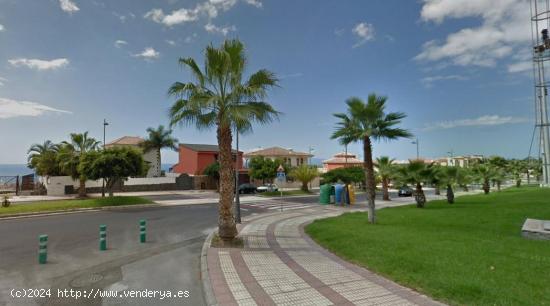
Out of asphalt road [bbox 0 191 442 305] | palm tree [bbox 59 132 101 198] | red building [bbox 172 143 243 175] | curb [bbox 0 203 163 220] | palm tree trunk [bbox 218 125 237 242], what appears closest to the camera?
asphalt road [bbox 0 191 442 305]

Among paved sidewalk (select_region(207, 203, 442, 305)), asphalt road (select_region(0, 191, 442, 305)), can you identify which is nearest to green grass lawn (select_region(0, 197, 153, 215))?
asphalt road (select_region(0, 191, 442, 305))

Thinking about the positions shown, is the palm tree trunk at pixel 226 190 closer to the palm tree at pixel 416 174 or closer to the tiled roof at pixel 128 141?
the palm tree at pixel 416 174

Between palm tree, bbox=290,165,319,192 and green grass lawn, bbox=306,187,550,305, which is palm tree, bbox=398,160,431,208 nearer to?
green grass lawn, bbox=306,187,550,305

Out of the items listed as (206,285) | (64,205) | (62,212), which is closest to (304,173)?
(64,205)

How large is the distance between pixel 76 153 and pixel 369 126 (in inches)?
1055

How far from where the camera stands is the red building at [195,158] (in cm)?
4922

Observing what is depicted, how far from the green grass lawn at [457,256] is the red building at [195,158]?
36.9m

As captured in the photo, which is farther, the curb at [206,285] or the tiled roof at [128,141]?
the tiled roof at [128,141]

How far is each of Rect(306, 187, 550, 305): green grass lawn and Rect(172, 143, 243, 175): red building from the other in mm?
36881

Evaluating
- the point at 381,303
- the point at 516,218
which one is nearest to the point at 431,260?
the point at 381,303

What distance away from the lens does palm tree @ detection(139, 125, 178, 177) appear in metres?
53.2

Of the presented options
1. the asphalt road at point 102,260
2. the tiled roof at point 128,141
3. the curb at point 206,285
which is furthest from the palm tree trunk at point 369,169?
the tiled roof at point 128,141

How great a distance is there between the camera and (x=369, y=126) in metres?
14.2

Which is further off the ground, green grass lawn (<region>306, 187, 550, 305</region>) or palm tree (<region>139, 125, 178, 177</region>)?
palm tree (<region>139, 125, 178, 177</region>)
